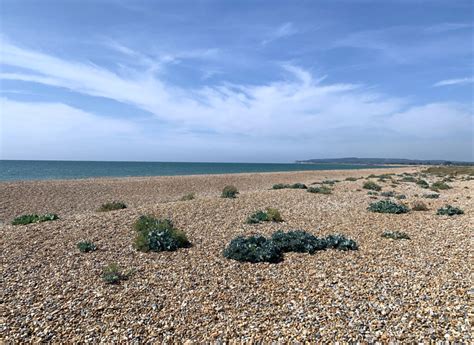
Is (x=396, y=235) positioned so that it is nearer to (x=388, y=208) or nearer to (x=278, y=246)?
(x=278, y=246)

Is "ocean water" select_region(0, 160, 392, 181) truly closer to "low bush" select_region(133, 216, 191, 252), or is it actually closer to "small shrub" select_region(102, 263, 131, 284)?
"low bush" select_region(133, 216, 191, 252)

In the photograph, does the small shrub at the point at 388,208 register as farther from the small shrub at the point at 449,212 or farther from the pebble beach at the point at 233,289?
the pebble beach at the point at 233,289

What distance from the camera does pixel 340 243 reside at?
8.87 metres

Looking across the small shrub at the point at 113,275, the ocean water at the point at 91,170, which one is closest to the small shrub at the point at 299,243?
the small shrub at the point at 113,275

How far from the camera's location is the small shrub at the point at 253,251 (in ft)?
26.3

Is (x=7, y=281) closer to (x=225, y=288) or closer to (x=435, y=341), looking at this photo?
(x=225, y=288)

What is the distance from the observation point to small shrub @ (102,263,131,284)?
6758 mm

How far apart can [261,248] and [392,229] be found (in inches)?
201

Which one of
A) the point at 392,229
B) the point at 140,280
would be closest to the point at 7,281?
the point at 140,280

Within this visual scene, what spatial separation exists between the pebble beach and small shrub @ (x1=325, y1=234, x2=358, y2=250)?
0.87 feet

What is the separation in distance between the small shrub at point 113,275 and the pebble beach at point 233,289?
172 mm

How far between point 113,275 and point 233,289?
252 cm

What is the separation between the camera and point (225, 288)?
6441mm

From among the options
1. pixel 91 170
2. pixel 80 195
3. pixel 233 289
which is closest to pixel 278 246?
pixel 233 289
